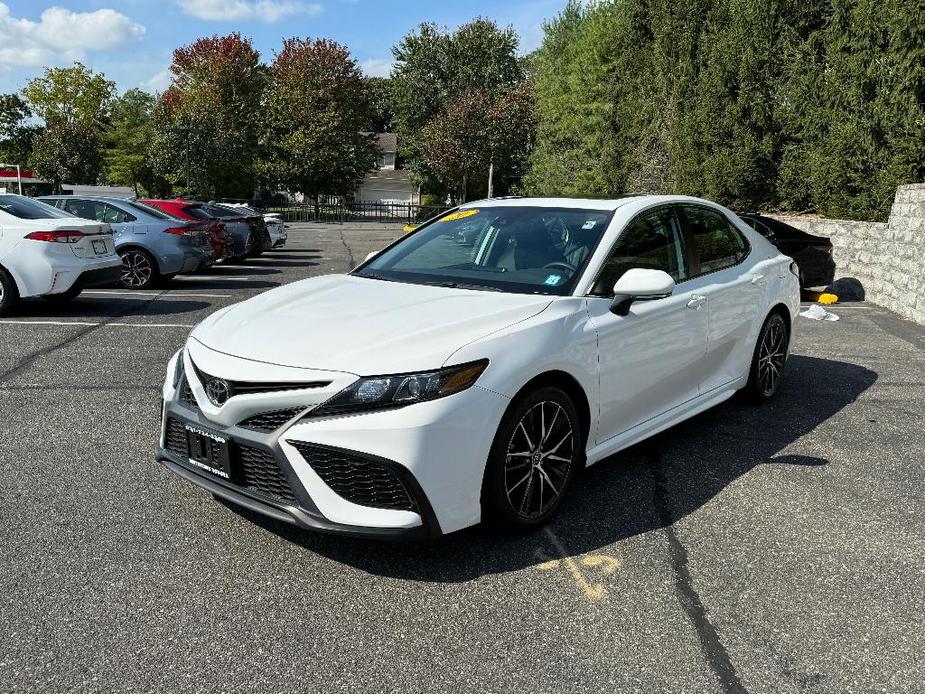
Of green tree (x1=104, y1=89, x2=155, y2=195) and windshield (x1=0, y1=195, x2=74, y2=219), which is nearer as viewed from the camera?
windshield (x1=0, y1=195, x2=74, y2=219)

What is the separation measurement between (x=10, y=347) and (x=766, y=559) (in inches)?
280

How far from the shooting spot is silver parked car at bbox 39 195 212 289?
42.2ft

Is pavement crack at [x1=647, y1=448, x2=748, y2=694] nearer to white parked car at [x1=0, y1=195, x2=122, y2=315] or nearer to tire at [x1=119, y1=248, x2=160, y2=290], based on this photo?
white parked car at [x1=0, y1=195, x2=122, y2=315]

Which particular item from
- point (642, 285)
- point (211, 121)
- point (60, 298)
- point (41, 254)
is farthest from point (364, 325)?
point (211, 121)

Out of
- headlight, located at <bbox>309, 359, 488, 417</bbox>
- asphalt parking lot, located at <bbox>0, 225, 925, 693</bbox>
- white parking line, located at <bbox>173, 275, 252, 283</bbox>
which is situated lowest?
white parking line, located at <bbox>173, 275, 252, 283</bbox>

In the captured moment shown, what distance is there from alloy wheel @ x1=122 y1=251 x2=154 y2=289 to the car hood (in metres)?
9.56

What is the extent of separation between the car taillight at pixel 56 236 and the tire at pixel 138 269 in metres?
3.34

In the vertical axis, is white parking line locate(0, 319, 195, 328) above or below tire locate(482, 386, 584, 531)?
below

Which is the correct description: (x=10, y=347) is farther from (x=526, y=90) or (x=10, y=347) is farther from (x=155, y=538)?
(x=526, y=90)

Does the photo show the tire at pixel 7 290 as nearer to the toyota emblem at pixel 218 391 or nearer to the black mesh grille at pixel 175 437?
the black mesh grille at pixel 175 437

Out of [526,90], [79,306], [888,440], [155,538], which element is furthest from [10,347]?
[526,90]

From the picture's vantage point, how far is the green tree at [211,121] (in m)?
47.4

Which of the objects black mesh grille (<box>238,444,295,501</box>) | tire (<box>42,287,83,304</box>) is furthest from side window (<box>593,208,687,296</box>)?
tire (<box>42,287,83,304</box>)

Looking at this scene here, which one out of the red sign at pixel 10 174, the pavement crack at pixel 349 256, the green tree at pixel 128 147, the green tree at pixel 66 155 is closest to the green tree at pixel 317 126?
the green tree at pixel 128 147
